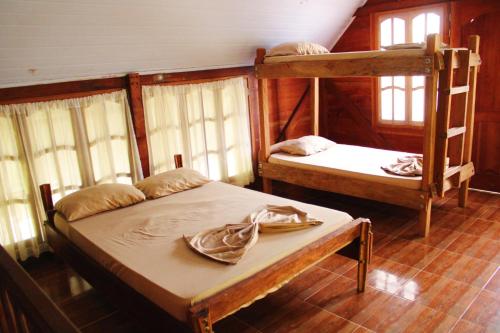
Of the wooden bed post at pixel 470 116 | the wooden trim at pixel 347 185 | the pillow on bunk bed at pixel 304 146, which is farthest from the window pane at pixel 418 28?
the wooden trim at pixel 347 185

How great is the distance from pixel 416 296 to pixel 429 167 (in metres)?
1.18

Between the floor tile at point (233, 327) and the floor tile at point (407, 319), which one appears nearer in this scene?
the floor tile at point (407, 319)

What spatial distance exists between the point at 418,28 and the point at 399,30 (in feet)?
0.74

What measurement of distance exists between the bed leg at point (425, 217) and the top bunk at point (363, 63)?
1.09 metres

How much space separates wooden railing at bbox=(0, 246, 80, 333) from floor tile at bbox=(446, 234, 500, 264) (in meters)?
3.13

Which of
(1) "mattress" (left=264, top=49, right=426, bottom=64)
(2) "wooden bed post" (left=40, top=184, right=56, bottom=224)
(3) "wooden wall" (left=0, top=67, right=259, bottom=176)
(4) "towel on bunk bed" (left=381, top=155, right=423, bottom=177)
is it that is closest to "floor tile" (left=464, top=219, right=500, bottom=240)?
(4) "towel on bunk bed" (left=381, top=155, right=423, bottom=177)

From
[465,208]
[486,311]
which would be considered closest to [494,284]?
[486,311]

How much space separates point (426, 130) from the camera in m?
3.54

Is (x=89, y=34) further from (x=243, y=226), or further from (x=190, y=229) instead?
(x=243, y=226)

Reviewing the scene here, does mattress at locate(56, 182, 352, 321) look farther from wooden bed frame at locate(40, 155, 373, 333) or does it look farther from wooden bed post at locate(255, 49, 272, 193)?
wooden bed post at locate(255, 49, 272, 193)

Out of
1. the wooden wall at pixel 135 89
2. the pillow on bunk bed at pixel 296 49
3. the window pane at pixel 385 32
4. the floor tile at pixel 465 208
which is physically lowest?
the floor tile at pixel 465 208

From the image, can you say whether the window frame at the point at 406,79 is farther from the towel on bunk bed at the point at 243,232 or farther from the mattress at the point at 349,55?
the towel on bunk bed at the point at 243,232

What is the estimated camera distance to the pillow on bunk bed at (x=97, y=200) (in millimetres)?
3314

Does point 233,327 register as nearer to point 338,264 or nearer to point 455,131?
point 338,264
